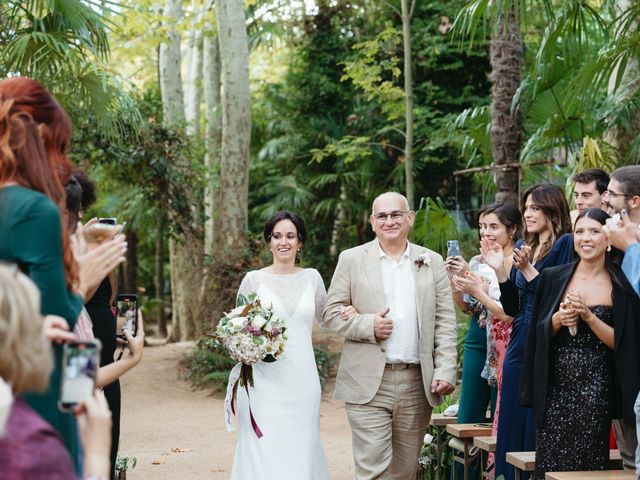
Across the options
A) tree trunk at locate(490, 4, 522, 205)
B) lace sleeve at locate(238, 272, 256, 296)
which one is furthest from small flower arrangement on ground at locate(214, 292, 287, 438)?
tree trunk at locate(490, 4, 522, 205)

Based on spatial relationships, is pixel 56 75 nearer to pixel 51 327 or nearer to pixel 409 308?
pixel 409 308

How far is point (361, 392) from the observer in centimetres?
621

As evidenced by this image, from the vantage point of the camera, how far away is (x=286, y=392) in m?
6.59

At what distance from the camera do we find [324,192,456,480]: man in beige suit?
621cm

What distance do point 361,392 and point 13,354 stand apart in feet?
13.7

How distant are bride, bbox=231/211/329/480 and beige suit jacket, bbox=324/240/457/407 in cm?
29

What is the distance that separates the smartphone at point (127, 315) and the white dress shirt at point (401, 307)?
7.34ft

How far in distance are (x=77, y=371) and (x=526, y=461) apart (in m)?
3.66

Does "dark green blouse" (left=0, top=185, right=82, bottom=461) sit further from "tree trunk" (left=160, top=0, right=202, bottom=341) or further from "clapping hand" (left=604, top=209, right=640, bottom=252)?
"tree trunk" (left=160, top=0, right=202, bottom=341)

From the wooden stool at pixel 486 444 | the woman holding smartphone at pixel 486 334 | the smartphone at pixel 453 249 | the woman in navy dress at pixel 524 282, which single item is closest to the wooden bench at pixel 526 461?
the woman in navy dress at pixel 524 282

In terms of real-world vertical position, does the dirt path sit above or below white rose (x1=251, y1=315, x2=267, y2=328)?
below

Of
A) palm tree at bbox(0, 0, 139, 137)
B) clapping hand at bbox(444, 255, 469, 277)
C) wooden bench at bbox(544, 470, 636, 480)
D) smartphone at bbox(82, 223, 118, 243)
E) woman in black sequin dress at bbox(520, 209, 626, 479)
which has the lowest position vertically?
wooden bench at bbox(544, 470, 636, 480)

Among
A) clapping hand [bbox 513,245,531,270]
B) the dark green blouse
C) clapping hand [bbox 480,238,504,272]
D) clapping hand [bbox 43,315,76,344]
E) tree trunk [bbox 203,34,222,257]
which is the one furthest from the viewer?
tree trunk [bbox 203,34,222,257]

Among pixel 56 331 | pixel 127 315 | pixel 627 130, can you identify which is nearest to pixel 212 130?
pixel 627 130
